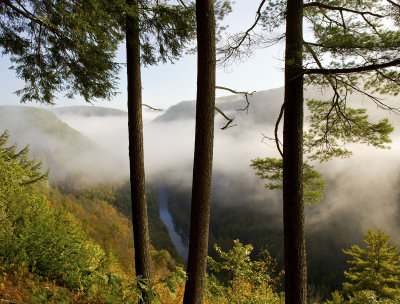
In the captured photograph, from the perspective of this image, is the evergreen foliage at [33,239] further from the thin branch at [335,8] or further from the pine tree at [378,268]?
the pine tree at [378,268]

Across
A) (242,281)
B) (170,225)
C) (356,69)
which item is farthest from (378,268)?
(170,225)

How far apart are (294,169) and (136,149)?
8.71 feet

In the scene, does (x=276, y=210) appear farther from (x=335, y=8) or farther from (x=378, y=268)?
(x=335, y=8)

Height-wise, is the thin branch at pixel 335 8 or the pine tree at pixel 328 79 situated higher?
the thin branch at pixel 335 8

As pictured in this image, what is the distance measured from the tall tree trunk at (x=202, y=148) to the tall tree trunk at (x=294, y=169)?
3.86 feet

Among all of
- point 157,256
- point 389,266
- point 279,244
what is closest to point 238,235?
point 279,244

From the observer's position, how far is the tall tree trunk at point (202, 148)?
362cm

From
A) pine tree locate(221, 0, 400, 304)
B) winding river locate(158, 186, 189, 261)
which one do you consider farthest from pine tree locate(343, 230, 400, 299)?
winding river locate(158, 186, 189, 261)

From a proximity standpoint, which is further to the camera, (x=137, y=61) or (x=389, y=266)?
(x=389, y=266)

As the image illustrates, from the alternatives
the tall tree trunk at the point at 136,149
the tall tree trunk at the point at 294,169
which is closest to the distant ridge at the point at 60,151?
the tall tree trunk at the point at 136,149

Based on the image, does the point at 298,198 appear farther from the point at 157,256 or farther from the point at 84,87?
the point at 157,256

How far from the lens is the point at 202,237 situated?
365 cm

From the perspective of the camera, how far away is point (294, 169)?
3938 mm

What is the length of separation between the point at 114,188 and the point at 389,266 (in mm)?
Answer: 142401
